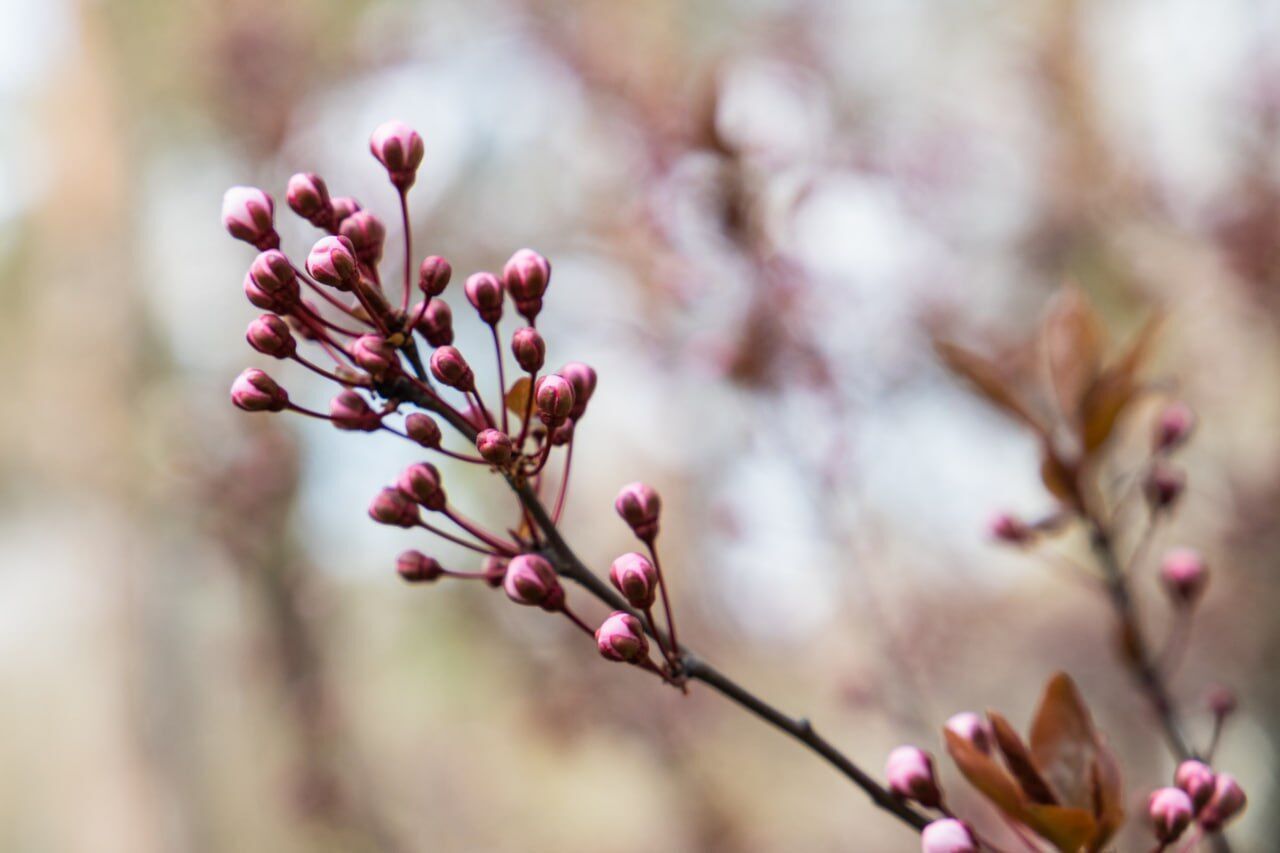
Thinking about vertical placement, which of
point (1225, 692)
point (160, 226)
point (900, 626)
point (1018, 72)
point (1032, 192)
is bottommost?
point (1225, 692)

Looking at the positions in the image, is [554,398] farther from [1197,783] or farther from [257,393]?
[1197,783]

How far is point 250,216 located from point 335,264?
0.19 m

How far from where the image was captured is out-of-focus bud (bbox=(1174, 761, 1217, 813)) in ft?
2.82

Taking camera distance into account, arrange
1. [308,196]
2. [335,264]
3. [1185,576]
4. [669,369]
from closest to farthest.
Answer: [335,264] < [308,196] < [1185,576] < [669,369]

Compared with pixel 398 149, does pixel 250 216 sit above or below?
below

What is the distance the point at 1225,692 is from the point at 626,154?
3334mm

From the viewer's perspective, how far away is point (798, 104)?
12.0 feet

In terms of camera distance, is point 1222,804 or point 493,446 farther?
point 1222,804

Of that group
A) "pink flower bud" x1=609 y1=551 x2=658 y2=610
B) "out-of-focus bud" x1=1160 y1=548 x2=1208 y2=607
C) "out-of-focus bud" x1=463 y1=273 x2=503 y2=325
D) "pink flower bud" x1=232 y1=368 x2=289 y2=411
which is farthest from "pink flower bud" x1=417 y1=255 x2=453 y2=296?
"out-of-focus bud" x1=1160 y1=548 x2=1208 y2=607

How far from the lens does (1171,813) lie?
0.81 meters

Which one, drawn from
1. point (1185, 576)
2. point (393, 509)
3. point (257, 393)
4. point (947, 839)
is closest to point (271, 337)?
point (257, 393)

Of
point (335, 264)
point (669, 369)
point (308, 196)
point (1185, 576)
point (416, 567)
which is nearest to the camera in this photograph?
point (335, 264)

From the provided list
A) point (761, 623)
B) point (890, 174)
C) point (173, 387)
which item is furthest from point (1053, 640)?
point (173, 387)

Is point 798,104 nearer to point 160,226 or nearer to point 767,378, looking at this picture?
point 767,378
